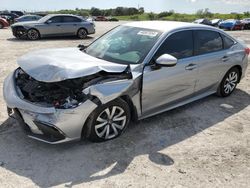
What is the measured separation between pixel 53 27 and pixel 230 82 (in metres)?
12.9

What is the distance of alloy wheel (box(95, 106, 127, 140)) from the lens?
448 centimetres

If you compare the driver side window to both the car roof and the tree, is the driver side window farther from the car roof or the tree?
the tree

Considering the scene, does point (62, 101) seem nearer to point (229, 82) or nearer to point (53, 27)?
point (229, 82)

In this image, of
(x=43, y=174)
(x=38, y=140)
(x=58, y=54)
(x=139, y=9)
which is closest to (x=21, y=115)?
(x=38, y=140)

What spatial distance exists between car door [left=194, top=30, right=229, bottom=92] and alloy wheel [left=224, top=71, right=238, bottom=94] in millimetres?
344

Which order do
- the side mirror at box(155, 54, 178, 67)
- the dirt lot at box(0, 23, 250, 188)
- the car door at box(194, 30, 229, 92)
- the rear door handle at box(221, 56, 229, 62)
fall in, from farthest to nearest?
the rear door handle at box(221, 56, 229, 62) → the car door at box(194, 30, 229, 92) → the side mirror at box(155, 54, 178, 67) → the dirt lot at box(0, 23, 250, 188)

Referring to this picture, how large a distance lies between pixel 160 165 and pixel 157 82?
136cm

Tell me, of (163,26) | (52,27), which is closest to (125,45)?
(163,26)

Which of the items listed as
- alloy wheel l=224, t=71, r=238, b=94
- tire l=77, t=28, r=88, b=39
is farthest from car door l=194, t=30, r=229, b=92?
tire l=77, t=28, r=88, b=39

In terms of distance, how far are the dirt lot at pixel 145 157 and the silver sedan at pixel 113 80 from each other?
9.7 inches

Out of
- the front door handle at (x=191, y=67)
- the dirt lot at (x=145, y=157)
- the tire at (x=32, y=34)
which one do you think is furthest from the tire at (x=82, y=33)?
the front door handle at (x=191, y=67)

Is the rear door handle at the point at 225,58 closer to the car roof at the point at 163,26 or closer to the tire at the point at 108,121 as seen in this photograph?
the car roof at the point at 163,26

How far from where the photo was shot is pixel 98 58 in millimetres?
5191

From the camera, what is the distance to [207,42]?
6035mm
